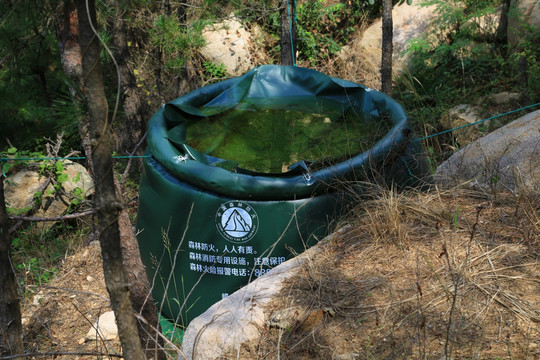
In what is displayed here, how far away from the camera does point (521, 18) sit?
555 centimetres

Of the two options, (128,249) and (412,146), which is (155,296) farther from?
(412,146)

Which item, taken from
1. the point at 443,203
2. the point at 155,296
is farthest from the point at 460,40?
the point at 155,296

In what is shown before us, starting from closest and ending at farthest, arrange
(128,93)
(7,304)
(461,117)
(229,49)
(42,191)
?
1. (7,304)
2. (42,191)
3. (461,117)
4. (128,93)
5. (229,49)

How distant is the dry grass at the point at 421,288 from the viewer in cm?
175

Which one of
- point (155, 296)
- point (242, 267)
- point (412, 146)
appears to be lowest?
point (155, 296)

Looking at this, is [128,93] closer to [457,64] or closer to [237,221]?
[237,221]

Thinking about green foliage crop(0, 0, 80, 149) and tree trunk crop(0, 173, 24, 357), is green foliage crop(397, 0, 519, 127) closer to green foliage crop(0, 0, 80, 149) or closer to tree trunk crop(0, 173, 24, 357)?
green foliage crop(0, 0, 80, 149)

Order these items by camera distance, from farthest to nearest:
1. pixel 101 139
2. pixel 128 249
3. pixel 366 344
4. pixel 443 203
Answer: pixel 128 249, pixel 443 203, pixel 366 344, pixel 101 139

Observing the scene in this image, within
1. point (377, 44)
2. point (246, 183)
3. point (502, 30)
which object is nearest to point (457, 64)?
point (502, 30)

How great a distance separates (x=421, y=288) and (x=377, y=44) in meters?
5.00

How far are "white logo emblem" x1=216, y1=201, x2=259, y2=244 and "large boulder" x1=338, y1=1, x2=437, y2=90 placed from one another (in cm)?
383

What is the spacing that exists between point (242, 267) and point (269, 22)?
4782 millimetres

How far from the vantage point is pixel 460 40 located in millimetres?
5852

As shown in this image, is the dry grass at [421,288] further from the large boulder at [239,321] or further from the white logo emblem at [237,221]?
the white logo emblem at [237,221]
